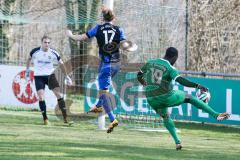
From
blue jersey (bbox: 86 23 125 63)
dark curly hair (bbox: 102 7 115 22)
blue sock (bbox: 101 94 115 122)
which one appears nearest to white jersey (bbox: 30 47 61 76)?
blue sock (bbox: 101 94 115 122)

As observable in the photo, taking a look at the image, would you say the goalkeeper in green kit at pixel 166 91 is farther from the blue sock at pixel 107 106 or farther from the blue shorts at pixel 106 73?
the blue sock at pixel 107 106

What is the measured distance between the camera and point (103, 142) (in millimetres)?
13180

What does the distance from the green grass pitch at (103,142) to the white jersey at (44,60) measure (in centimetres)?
122

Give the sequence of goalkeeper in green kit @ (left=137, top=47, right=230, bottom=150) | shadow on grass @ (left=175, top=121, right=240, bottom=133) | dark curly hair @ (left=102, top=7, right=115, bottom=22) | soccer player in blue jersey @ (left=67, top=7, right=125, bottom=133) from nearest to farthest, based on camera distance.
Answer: goalkeeper in green kit @ (left=137, top=47, right=230, bottom=150) < dark curly hair @ (left=102, top=7, right=115, bottom=22) < soccer player in blue jersey @ (left=67, top=7, right=125, bottom=133) < shadow on grass @ (left=175, top=121, right=240, bottom=133)

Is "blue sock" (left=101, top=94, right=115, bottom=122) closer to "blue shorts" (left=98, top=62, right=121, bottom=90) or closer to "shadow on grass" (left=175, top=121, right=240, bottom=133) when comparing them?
"blue shorts" (left=98, top=62, right=121, bottom=90)

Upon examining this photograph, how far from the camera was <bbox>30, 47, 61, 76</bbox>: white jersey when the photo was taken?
57.6ft

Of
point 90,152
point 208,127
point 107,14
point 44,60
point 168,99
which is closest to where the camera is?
point 90,152

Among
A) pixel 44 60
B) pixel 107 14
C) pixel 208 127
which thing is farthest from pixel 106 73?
pixel 208 127

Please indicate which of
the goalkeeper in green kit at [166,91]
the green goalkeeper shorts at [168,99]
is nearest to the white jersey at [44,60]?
the goalkeeper in green kit at [166,91]

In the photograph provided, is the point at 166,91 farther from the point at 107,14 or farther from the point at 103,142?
the point at 107,14

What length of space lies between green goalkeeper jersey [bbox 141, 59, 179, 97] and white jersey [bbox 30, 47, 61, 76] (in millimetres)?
5022

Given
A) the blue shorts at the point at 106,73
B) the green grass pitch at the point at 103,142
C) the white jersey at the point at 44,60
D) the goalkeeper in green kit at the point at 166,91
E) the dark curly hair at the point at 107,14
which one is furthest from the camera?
the white jersey at the point at 44,60

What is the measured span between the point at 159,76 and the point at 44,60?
17.9 feet

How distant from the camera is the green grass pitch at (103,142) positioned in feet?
36.5
